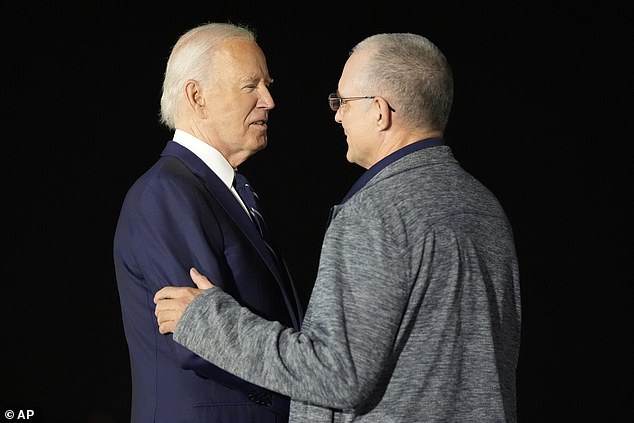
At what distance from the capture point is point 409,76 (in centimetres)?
170

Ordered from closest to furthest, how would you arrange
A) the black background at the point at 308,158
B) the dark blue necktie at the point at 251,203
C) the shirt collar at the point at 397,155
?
the shirt collar at the point at 397,155, the dark blue necktie at the point at 251,203, the black background at the point at 308,158

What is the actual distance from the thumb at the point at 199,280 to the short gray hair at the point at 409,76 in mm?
438

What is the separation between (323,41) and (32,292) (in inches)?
59.3

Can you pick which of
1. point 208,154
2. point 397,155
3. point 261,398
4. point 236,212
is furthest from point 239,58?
point 261,398

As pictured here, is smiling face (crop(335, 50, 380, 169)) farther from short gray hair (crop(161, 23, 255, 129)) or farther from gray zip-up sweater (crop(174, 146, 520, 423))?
short gray hair (crop(161, 23, 255, 129))

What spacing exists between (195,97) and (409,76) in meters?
0.59

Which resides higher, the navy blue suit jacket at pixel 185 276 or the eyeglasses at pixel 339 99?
the eyeglasses at pixel 339 99

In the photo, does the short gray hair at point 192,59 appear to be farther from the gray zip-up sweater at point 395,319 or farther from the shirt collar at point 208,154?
the gray zip-up sweater at point 395,319

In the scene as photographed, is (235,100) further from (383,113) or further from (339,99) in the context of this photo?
(383,113)

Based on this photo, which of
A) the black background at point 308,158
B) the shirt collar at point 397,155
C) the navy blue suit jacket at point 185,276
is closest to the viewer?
the shirt collar at point 397,155


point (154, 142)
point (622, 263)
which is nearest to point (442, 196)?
point (154, 142)

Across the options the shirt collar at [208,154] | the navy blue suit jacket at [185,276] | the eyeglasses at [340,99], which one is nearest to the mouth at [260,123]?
the shirt collar at [208,154]

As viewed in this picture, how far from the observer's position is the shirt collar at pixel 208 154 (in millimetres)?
2102

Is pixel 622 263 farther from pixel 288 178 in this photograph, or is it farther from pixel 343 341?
pixel 343 341
